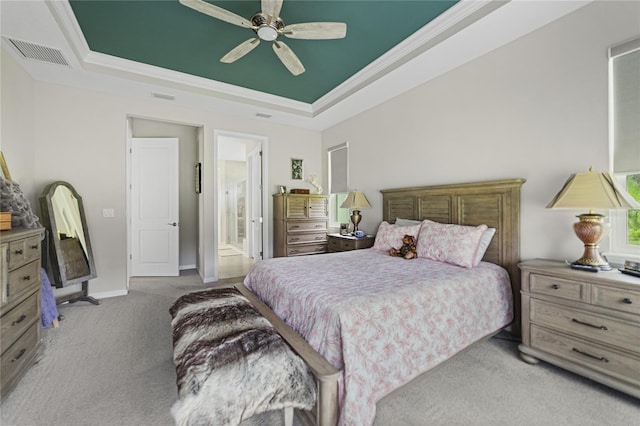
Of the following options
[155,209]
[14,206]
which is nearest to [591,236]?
[14,206]

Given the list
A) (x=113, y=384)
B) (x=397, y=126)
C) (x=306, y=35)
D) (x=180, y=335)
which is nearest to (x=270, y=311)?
(x=180, y=335)

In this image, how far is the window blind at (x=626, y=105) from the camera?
1.94 meters

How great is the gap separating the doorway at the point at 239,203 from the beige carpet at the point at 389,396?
2.53 metres

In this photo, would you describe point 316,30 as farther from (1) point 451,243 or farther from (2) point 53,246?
(2) point 53,246

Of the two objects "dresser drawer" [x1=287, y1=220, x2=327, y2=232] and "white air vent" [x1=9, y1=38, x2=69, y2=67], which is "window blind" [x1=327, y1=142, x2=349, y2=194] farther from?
"white air vent" [x1=9, y1=38, x2=69, y2=67]

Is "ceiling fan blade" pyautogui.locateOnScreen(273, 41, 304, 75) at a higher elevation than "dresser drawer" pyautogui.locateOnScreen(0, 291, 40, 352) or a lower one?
higher

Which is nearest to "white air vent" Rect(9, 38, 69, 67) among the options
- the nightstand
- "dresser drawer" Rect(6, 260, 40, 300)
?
"dresser drawer" Rect(6, 260, 40, 300)

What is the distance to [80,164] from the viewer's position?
3539 millimetres

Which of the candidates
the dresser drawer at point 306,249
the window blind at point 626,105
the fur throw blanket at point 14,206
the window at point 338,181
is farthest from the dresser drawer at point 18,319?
the window blind at point 626,105

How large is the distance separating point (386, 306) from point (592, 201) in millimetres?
1664

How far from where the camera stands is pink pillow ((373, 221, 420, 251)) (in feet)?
10.0

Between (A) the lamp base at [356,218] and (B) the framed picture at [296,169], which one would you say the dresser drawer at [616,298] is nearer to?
(A) the lamp base at [356,218]

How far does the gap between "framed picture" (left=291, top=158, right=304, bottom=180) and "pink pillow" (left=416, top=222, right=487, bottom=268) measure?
9.90 feet

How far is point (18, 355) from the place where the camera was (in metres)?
1.79
